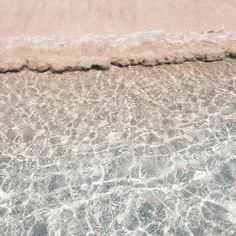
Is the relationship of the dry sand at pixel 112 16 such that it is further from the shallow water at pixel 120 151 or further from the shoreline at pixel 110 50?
the shallow water at pixel 120 151

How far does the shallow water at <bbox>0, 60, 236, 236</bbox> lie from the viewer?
1066cm

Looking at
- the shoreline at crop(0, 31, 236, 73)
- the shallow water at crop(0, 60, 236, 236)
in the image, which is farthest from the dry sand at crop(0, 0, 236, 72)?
the shallow water at crop(0, 60, 236, 236)

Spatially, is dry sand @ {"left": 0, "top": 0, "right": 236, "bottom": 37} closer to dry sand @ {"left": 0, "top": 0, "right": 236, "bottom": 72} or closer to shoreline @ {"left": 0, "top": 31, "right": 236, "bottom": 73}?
dry sand @ {"left": 0, "top": 0, "right": 236, "bottom": 72}

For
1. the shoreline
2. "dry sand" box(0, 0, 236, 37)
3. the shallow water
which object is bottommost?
the shallow water

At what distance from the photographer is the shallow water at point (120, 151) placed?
35.0ft

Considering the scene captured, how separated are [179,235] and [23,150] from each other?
4.77m

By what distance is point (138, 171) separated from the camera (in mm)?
11641

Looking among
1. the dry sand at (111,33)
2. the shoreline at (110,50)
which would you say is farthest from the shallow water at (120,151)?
the dry sand at (111,33)

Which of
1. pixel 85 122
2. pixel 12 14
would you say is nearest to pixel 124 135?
pixel 85 122

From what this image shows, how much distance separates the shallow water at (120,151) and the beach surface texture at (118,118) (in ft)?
0.10

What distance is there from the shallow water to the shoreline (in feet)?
0.93

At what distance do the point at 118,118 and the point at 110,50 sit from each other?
3021 millimetres

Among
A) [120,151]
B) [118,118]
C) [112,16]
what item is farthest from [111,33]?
[120,151]

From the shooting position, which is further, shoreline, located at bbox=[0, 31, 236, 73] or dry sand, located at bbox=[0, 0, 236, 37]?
dry sand, located at bbox=[0, 0, 236, 37]
